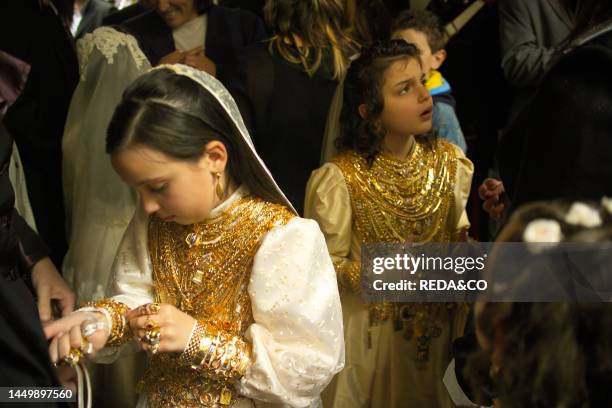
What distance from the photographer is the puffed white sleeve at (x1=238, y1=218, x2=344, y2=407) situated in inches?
35.5

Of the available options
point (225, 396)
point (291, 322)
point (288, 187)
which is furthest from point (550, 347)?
point (288, 187)

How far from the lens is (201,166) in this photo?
35.7 inches

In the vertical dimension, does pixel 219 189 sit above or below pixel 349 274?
above

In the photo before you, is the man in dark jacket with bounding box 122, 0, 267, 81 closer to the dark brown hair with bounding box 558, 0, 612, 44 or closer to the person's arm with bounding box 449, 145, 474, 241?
the person's arm with bounding box 449, 145, 474, 241

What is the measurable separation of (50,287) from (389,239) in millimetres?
493

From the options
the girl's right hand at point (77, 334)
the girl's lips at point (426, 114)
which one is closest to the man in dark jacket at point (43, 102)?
the girl's right hand at point (77, 334)

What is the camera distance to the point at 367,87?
1165 millimetres

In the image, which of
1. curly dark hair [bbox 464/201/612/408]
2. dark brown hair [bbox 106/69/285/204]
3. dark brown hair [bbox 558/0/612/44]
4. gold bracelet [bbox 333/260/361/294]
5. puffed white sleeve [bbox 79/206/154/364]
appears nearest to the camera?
curly dark hair [bbox 464/201/612/408]

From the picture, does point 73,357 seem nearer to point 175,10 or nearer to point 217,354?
point 217,354

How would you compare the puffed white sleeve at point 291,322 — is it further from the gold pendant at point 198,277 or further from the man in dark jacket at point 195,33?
the man in dark jacket at point 195,33

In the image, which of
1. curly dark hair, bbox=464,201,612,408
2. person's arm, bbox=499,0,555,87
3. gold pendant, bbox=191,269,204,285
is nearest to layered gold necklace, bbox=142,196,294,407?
gold pendant, bbox=191,269,204,285

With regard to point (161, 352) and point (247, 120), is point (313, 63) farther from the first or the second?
point (161, 352)

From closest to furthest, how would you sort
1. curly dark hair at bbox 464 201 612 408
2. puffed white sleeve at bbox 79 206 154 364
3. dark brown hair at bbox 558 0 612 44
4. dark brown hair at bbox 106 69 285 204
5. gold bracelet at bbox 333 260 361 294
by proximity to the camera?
curly dark hair at bbox 464 201 612 408, dark brown hair at bbox 558 0 612 44, dark brown hair at bbox 106 69 285 204, puffed white sleeve at bbox 79 206 154 364, gold bracelet at bbox 333 260 361 294

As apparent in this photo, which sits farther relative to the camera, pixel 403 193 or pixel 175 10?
pixel 403 193
